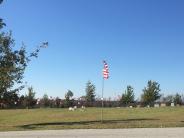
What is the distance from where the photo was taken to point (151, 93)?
Result: 9581cm

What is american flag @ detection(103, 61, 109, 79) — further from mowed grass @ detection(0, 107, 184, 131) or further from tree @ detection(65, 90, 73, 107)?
tree @ detection(65, 90, 73, 107)

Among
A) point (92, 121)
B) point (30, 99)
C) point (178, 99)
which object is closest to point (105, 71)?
point (92, 121)

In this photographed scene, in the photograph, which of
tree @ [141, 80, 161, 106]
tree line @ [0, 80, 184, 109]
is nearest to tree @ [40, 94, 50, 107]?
tree line @ [0, 80, 184, 109]

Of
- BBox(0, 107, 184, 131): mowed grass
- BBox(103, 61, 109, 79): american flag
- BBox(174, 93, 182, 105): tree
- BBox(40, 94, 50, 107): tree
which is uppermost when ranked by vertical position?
BBox(174, 93, 182, 105): tree

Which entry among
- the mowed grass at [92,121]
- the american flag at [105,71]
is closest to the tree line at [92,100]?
the mowed grass at [92,121]

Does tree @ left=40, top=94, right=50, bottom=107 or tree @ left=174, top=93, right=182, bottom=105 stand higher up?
tree @ left=174, top=93, right=182, bottom=105

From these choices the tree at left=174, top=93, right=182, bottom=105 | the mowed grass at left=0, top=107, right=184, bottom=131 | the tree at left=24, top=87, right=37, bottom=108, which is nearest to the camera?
the mowed grass at left=0, top=107, right=184, bottom=131

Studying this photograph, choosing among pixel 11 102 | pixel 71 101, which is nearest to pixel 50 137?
pixel 11 102

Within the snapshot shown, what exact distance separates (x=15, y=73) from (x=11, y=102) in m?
3.01

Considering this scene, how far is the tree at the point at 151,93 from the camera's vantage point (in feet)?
313

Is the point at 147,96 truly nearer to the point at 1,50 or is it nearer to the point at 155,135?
the point at 1,50

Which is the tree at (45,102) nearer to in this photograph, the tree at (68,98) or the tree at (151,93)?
the tree at (68,98)

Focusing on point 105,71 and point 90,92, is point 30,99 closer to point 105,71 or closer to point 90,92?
point 90,92

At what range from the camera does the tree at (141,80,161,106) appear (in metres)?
95.3
